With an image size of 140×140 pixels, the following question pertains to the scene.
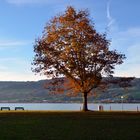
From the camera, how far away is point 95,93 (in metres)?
75.1

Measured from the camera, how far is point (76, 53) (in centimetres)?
6806

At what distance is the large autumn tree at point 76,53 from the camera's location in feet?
222

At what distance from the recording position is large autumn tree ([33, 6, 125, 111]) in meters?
67.7

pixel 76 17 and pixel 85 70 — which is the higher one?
pixel 76 17
